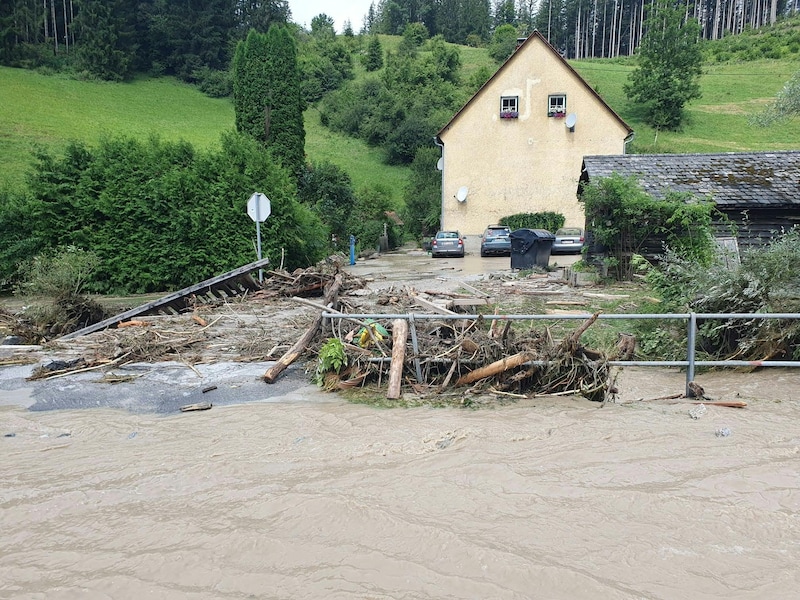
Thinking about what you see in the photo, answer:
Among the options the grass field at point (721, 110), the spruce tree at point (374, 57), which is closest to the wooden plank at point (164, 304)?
the grass field at point (721, 110)

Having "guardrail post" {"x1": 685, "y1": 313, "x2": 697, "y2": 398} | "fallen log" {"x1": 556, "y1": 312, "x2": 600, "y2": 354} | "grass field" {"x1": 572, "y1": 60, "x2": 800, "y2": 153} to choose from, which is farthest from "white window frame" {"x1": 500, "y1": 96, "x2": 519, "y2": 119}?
"fallen log" {"x1": 556, "y1": 312, "x2": 600, "y2": 354}

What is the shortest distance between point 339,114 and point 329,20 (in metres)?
60.5

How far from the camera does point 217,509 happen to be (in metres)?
4.30

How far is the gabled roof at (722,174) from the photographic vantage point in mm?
17109

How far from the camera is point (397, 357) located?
7.00 m

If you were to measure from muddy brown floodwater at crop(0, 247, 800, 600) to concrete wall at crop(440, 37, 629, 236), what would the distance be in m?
29.6

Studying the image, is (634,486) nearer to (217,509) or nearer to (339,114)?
(217,509)

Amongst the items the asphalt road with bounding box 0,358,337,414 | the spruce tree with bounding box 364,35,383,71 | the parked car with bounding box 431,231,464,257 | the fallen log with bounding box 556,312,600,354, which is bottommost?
the parked car with bounding box 431,231,464,257

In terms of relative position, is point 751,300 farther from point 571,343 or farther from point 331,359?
point 331,359

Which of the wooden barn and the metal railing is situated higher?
the wooden barn

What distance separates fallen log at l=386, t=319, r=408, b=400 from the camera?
6785 millimetres

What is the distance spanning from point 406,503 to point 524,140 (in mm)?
33048

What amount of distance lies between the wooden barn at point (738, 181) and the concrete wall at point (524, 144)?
14573 mm

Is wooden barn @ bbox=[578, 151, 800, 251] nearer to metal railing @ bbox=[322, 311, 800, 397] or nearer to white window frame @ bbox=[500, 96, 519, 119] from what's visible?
metal railing @ bbox=[322, 311, 800, 397]
